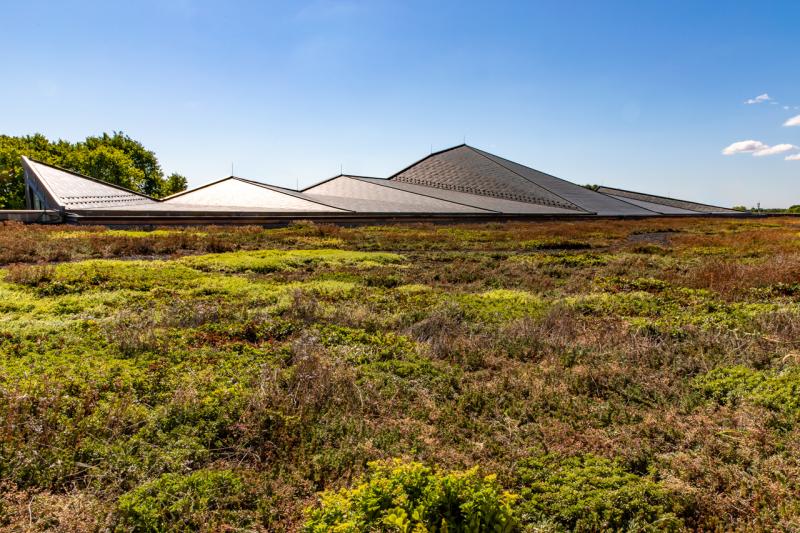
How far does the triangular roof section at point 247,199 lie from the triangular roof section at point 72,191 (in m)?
3.65

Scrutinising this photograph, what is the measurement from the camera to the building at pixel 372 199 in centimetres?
3622

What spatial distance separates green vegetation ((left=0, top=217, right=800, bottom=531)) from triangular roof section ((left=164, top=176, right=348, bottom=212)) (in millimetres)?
29933

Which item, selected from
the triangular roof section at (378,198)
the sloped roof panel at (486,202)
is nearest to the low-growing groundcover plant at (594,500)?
the triangular roof section at (378,198)

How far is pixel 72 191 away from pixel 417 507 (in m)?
42.9

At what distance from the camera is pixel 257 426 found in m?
5.83

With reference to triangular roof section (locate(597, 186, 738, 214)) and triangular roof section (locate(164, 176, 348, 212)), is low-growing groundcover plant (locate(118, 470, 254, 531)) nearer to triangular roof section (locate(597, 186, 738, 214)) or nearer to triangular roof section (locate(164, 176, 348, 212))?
triangular roof section (locate(164, 176, 348, 212))

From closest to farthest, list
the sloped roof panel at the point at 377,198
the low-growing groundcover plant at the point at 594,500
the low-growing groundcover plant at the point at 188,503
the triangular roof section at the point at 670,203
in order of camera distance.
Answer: the low-growing groundcover plant at the point at 188,503, the low-growing groundcover plant at the point at 594,500, the sloped roof panel at the point at 377,198, the triangular roof section at the point at 670,203

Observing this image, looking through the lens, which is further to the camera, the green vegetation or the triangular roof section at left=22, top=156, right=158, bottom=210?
the triangular roof section at left=22, top=156, right=158, bottom=210

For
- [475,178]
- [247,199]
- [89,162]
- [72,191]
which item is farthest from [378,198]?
[89,162]

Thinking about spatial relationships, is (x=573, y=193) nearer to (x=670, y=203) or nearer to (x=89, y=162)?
(x=670, y=203)

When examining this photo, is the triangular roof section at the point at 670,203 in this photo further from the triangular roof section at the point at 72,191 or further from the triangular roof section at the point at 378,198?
the triangular roof section at the point at 72,191

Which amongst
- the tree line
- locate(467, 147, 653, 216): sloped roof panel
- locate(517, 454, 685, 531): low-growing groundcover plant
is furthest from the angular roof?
locate(517, 454, 685, 531): low-growing groundcover plant

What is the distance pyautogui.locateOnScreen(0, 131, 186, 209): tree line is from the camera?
60594mm

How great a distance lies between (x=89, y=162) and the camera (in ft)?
220
